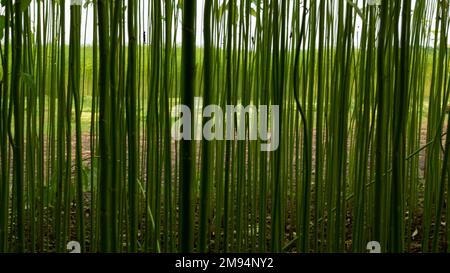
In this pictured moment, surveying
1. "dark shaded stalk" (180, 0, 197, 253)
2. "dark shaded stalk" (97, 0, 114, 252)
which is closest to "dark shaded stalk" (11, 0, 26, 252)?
"dark shaded stalk" (97, 0, 114, 252)

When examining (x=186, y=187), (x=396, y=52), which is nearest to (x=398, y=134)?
(x=396, y=52)

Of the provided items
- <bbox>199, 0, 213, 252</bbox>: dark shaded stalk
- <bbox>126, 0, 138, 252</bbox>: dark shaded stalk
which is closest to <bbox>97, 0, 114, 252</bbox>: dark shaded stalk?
<bbox>126, 0, 138, 252</bbox>: dark shaded stalk

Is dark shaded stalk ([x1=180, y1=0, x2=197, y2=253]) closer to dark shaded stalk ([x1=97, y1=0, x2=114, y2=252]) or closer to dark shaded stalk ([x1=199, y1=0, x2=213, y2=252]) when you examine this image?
dark shaded stalk ([x1=199, y1=0, x2=213, y2=252])

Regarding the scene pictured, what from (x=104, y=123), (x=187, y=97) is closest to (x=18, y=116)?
(x=104, y=123)

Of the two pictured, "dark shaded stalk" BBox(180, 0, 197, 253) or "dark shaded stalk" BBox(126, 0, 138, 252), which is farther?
"dark shaded stalk" BBox(126, 0, 138, 252)

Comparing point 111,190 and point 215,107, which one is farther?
point 215,107

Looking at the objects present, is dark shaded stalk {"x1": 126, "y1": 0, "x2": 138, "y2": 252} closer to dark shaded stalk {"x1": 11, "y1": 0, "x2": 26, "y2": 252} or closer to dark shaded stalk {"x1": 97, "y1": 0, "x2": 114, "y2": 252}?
dark shaded stalk {"x1": 97, "y1": 0, "x2": 114, "y2": 252}

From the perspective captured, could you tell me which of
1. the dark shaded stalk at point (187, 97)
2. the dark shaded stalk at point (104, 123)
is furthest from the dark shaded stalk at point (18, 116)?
the dark shaded stalk at point (187, 97)

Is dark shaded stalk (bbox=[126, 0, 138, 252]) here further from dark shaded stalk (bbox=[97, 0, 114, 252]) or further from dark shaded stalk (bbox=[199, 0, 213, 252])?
dark shaded stalk (bbox=[199, 0, 213, 252])

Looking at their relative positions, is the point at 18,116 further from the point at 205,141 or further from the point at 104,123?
the point at 205,141

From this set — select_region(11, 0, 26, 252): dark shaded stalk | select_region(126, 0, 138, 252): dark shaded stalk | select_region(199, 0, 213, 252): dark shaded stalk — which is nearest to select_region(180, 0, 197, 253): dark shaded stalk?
select_region(199, 0, 213, 252): dark shaded stalk
